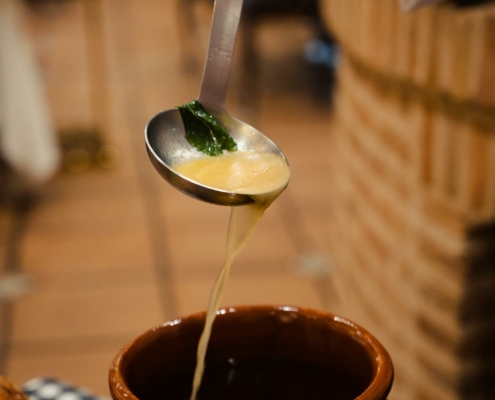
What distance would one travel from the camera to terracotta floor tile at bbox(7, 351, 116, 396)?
1720 mm

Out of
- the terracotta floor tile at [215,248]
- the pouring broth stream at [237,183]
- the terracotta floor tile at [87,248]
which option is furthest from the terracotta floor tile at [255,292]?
the pouring broth stream at [237,183]

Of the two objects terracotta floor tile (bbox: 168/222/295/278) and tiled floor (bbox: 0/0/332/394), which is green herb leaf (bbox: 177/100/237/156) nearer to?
tiled floor (bbox: 0/0/332/394)

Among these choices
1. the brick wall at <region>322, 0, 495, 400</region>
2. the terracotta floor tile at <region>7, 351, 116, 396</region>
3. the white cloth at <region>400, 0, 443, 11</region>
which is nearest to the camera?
the white cloth at <region>400, 0, 443, 11</region>

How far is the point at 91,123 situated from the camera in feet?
11.4

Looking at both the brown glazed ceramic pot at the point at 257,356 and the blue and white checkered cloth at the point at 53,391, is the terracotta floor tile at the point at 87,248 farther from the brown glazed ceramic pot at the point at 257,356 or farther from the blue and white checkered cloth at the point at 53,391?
the brown glazed ceramic pot at the point at 257,356

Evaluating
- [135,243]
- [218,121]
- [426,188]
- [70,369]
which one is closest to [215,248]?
[135,243]

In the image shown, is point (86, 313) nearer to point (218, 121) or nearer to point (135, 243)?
point (135, 243)

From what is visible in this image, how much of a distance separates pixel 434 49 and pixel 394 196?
334 millimetres

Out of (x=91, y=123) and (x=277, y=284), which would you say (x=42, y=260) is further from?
(x=91, y=123)

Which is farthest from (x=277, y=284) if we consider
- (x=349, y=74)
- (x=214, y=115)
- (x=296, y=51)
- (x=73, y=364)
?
(x=296, y=51)

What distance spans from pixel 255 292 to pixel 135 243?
0.55 metres

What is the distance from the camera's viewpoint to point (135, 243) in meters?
2.42

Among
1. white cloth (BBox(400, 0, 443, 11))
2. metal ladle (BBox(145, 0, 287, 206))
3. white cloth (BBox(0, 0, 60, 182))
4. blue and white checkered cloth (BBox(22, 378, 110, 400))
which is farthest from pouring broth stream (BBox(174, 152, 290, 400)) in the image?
white cloth (BBox(0, 0, 60, 182))

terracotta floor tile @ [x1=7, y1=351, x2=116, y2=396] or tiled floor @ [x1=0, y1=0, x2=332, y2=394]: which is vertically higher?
tiled floor @ [x1=0, y1=0, x2=332, y2=394]
